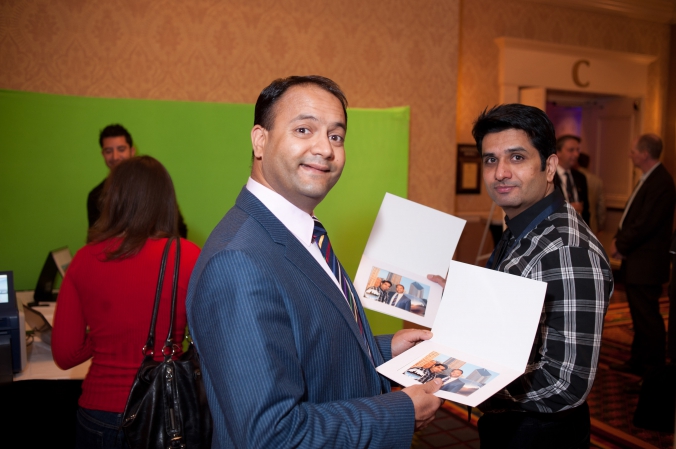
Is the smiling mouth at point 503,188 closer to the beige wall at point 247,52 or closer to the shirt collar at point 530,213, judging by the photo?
the shirt collar at point 530,213

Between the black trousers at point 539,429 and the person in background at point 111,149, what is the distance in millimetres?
2152

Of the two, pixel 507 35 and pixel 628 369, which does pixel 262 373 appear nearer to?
pixel 628 369

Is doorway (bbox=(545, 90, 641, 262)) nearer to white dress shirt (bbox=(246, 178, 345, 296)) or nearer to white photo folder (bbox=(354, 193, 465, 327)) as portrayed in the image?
white photo folder (bbox=(354, 193, 465, 327))

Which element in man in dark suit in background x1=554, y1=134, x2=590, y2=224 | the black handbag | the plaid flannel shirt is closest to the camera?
the plaid flannel shirt

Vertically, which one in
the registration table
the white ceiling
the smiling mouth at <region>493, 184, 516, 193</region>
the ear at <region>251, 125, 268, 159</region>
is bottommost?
the registration table

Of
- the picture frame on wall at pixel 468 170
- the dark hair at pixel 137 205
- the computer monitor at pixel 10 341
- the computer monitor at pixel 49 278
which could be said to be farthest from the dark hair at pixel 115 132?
the picture frame on wall at pixel 468 170

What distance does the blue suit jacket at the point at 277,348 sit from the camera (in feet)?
3.04

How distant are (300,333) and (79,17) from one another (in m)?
3.21

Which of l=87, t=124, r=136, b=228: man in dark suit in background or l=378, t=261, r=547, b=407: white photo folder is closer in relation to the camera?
l=378, t=261, r=547, b=407: white photo folder

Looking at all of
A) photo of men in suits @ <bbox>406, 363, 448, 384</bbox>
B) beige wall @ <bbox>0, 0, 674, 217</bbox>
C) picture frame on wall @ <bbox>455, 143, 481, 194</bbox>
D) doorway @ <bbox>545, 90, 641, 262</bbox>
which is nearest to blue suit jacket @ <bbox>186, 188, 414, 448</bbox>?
photo of men in suits @ <bbox>406, 363, 448, 384</bbox>

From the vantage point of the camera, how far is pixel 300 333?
1.02 meters

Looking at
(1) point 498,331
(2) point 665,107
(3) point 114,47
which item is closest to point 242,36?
(3) point 114,47

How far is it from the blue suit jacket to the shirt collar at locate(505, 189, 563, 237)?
81 centimetres

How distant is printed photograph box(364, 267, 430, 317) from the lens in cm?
185
